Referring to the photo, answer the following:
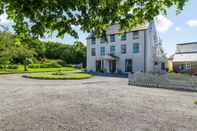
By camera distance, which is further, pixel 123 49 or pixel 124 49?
pixel 123 49

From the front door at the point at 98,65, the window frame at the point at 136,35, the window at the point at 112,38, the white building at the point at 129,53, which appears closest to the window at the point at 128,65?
the white building at the point at 129,53

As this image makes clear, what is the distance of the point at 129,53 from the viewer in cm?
3916

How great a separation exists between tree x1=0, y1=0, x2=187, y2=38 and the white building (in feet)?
98.3

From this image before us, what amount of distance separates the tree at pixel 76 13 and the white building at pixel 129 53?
29971 mm

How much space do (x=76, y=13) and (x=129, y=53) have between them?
35129mm

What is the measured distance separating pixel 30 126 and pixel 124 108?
13.1 feet

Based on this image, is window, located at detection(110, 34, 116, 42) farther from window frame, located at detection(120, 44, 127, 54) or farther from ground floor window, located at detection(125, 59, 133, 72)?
ground floor window, located at detection(125, 59, 133, 72)

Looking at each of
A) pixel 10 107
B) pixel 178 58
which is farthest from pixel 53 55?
pixel 10 107

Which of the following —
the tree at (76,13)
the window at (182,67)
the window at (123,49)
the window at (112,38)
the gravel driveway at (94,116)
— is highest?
the window at (112,38)

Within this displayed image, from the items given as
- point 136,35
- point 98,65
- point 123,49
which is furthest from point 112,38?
point 98,65

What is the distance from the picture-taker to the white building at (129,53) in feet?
123

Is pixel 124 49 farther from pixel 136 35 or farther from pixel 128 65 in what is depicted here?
pixel 136 35

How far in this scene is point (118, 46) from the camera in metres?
40.9

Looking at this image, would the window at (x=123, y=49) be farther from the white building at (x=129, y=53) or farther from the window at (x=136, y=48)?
the window at (x=136, y=48)
